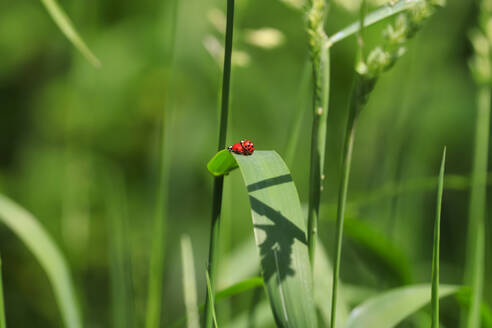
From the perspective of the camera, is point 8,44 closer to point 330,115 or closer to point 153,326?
point 330,115

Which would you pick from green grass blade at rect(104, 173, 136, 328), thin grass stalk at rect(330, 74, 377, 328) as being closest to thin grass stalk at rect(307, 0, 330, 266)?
thin grass stalk at rect(330, 74, 377, 328)

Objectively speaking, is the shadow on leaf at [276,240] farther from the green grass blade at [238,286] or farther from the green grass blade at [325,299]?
the green grass blade at [325,299]

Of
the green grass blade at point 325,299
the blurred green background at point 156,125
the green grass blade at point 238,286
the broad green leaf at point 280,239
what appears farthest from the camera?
the blurred green background at point 156,125

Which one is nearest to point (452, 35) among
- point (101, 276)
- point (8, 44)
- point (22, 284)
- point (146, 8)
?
point (146, 8)

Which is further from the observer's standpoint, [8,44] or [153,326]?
[8,44]

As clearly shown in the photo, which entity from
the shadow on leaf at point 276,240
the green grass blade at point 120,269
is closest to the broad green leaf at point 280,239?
the shadow on leaf at point 276,240

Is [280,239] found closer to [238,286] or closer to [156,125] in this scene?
[238,286]
